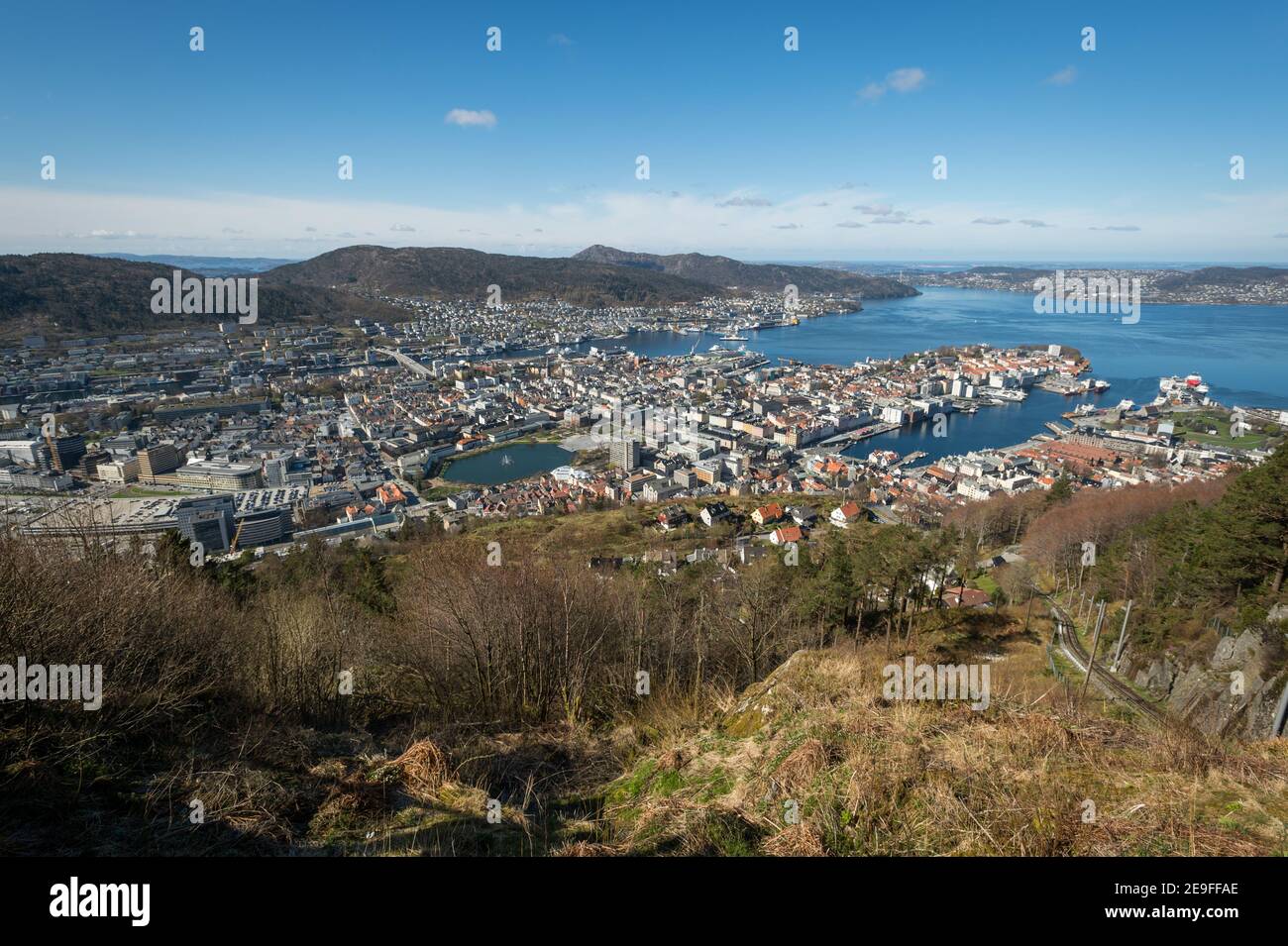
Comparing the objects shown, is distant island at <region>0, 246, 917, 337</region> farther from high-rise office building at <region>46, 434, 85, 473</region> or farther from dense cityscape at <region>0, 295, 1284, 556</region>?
high-rise office building at <region>46, 434, 85, 473</region>

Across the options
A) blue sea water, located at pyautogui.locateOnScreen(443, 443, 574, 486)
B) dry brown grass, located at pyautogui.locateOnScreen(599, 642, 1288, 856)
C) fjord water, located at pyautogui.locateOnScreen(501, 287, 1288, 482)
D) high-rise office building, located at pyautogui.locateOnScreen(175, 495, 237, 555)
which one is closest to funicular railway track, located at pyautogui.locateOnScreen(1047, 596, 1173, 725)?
dry brown grass, located at pyautogui.locateOnScreen(599, 642, 1288, 856)

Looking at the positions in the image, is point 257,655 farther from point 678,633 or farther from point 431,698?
point 678,633

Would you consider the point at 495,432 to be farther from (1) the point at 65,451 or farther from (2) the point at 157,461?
(1) the point at 65,451

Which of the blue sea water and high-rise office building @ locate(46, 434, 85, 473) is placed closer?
high-rise office building @ locate(46, 434, 85, 473)

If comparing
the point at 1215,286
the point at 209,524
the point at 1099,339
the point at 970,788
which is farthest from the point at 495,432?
the point at 1215,286

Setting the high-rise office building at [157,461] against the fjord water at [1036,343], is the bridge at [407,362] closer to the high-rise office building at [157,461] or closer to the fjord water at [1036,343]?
the fjord water at [1036,343]

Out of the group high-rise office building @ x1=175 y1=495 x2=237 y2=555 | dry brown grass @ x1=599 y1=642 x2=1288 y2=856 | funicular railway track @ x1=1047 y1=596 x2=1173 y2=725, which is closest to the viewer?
dry brown grass @ x1=599 y1=642 x2=1288 y2=856

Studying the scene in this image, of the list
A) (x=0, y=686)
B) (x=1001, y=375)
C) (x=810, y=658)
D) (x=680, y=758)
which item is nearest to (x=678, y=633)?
(x=810, y=658)

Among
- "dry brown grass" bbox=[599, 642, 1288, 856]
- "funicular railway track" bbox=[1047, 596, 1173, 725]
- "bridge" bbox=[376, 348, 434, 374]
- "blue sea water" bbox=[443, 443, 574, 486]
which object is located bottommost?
"funicular railway track" bbox=[1047, 596, 1173, 725]
